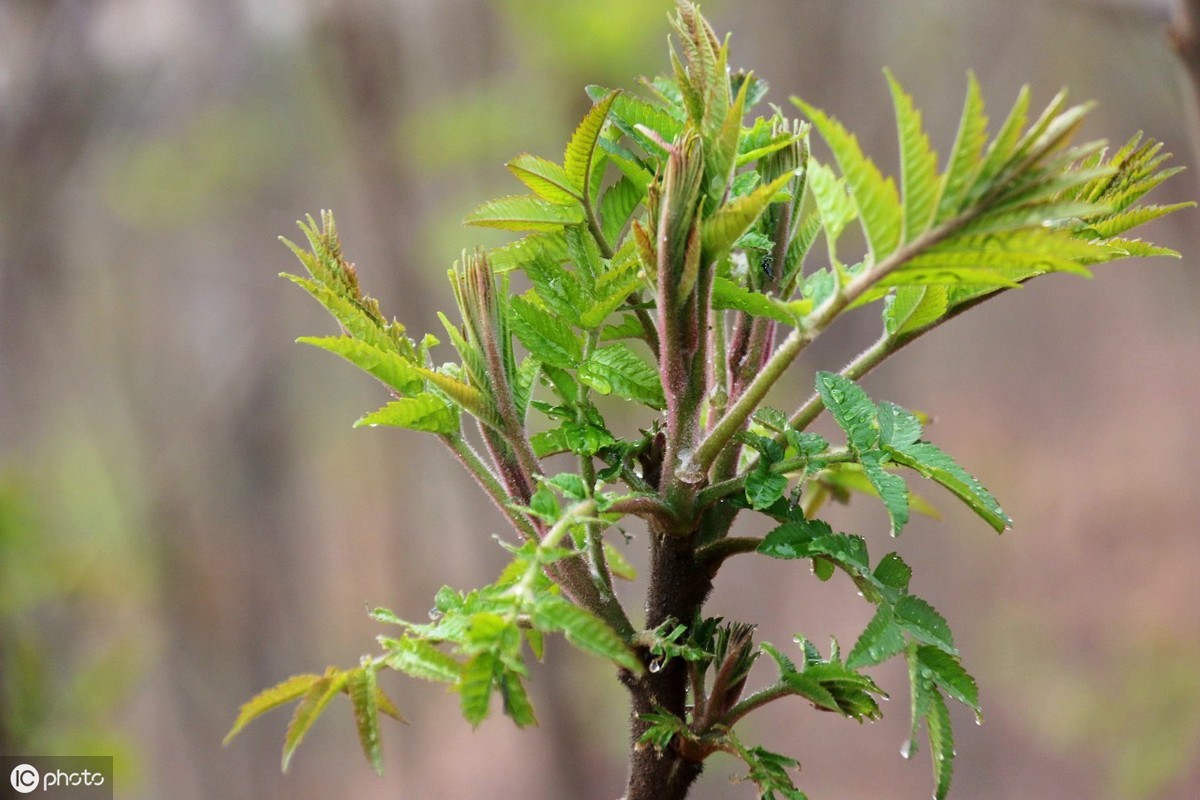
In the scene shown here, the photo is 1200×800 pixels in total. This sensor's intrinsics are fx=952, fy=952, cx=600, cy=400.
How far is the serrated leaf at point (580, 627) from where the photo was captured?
1.33ft

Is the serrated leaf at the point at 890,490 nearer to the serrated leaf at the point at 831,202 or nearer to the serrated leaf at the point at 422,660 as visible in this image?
the serrated leaf at the point at 831,202

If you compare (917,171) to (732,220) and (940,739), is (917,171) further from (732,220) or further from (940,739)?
(940,739)

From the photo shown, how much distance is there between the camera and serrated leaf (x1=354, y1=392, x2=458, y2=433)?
0.51 metres

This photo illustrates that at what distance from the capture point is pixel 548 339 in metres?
0.56

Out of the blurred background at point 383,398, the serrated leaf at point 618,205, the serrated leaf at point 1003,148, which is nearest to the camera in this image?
the serrated leaf at point 1003,148

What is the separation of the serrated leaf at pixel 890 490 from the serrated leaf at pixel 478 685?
199mm

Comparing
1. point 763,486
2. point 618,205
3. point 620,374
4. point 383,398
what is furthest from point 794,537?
point 383,398

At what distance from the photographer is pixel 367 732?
1.57 feet

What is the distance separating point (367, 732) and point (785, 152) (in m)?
0.39

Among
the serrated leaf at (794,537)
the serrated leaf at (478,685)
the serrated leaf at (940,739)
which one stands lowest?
the serrated leaf at (940,739)

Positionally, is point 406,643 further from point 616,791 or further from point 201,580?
point 201,580

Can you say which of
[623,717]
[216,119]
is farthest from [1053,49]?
[216,119]

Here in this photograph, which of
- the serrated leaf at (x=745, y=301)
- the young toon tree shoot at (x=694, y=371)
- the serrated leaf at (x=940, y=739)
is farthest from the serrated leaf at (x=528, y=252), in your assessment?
the serrated leaf at (x=940, y=739)

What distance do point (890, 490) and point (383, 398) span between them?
13.2 feet
